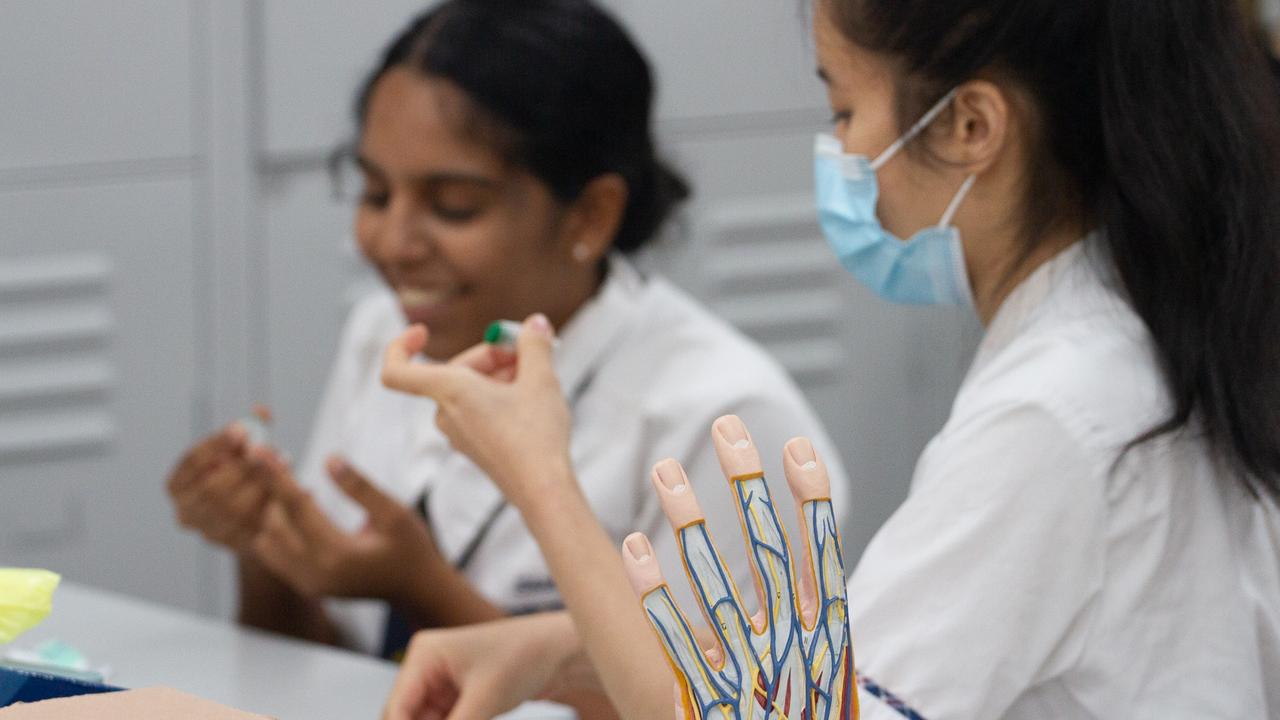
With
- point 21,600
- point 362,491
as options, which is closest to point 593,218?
point 362,491

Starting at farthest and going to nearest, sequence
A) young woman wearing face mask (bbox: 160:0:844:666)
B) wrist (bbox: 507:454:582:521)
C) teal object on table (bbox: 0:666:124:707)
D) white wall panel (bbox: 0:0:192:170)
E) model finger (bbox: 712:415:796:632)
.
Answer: white wall panel (bbox: 0:0:192:170)
young woman wearing face mask (bbox: 160:0:844:666)
wrist (bbox: 507:454:582:521)
teal object on table (bbox: 0:666:124:707)
model finger (bbox: 712:415:796:632)

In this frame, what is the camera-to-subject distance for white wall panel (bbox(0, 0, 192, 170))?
1897mm

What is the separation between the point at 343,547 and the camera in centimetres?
137

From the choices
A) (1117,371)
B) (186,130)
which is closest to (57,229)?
(186,130)

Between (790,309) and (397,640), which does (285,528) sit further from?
(790,309)

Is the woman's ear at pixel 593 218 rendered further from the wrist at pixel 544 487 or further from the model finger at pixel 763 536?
the model finger at pixel 763 536

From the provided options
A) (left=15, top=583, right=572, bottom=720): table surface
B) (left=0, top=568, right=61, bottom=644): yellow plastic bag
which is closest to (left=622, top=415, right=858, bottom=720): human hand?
(left=0, top=568, right=61, bottom=644): yellow plastic bag

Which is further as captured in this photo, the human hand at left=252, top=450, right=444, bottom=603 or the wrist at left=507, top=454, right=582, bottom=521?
the human hand at left=252, top=450, right=444, bottom=603

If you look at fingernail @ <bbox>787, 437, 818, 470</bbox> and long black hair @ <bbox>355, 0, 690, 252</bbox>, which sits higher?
fingernail @ <bbox>787, 437, 818, 470</bbox>

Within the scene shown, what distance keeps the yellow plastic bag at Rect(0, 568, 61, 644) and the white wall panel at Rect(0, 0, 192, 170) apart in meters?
1.24

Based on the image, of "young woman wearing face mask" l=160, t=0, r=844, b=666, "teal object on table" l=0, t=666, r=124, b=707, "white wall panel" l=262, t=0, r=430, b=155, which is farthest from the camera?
"white wall panel" l=262, t=0, r=430, b=155

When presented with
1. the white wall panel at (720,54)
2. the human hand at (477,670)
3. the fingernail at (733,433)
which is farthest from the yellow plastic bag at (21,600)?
the white wall panel at (720,54)

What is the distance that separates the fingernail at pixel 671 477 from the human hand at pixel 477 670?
15.8 inches

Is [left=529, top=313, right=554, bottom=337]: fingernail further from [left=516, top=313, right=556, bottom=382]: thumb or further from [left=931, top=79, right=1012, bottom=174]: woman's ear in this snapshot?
[left=931, top=79, right=1012, bottom=174]: woman's ear
